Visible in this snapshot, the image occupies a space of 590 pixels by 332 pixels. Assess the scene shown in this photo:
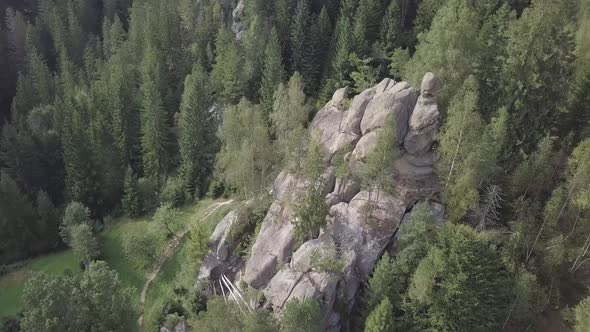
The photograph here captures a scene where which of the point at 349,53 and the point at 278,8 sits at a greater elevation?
the point at 278,8

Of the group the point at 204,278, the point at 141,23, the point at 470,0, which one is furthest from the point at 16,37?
the point at 470,0

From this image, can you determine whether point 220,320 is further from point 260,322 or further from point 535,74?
point 535,74

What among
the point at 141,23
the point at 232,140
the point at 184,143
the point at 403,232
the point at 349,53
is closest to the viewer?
the point at 403,232

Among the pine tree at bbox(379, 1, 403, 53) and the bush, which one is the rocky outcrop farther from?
the bush

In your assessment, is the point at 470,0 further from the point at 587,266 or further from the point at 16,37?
the point at 16,37

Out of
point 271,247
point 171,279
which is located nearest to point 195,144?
point 171,279

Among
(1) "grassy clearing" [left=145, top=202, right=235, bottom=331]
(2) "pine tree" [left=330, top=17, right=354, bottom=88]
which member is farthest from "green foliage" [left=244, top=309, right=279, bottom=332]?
(2) "pine tree" [left=330, top=17, right=354, bottom=88]
